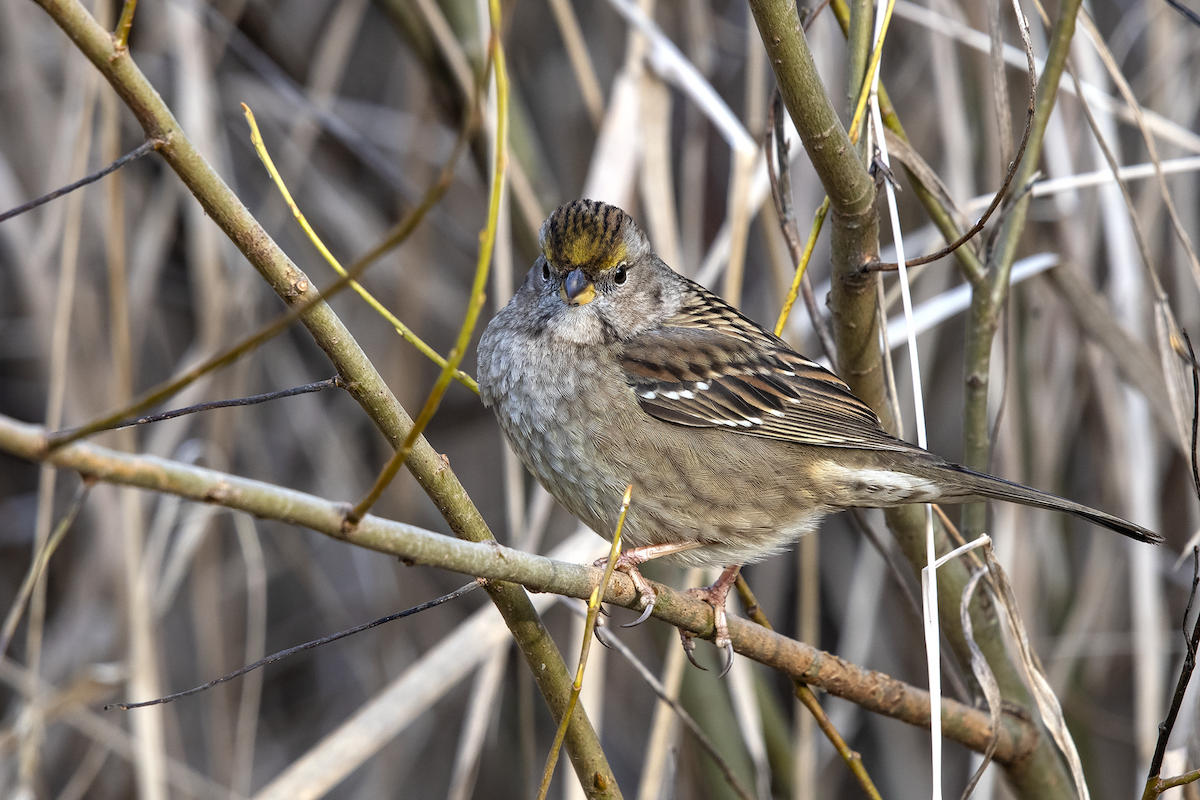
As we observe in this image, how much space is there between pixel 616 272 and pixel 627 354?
0.18m

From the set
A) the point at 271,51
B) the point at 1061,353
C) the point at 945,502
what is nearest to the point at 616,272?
Answer: the point at 945,502

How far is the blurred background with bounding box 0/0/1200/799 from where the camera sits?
221 centimetres

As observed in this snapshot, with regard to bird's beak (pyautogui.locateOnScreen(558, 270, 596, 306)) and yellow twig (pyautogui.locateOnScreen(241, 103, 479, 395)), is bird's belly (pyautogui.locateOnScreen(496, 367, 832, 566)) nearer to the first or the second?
bird's beak (pyautogui.locateOnScreen(558, 270, 596, 306))

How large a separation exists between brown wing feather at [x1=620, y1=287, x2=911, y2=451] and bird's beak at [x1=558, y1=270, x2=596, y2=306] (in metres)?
0.13

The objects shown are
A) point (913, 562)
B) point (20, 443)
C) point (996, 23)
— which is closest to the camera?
point (20, 443)

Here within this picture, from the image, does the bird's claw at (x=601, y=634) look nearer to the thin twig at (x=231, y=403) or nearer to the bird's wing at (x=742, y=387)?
the bird's wing at (x=742, y=387)

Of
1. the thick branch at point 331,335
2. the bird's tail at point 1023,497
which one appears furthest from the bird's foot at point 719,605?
the bird's tail at point 1023,497

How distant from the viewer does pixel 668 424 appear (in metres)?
1.83

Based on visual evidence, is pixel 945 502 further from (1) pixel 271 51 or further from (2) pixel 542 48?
(1) pixel 271 51

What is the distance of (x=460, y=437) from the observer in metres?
3.23

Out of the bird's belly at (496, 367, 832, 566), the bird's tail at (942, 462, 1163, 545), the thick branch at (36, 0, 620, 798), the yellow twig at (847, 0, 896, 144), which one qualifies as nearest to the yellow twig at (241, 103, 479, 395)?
the thick branch at (36, 0, 620, 798)

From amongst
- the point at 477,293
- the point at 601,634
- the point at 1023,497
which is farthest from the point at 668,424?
the point at 477,293

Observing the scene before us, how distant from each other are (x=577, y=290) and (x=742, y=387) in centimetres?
37

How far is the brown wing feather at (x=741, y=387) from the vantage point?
182 centimetres
